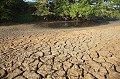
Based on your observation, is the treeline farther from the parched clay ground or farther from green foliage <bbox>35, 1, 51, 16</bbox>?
the parched clay ground

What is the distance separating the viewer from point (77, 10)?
697 inches

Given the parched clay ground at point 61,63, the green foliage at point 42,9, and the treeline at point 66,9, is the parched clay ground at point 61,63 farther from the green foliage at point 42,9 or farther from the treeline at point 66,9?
the green foliage at point 42,9

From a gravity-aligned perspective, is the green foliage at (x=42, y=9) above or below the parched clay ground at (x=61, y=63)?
above

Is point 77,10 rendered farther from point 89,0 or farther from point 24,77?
point 24,77

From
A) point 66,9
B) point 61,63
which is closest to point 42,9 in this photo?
point 66,9

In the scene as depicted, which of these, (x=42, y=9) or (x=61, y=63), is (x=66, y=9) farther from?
(x=61, y=63)

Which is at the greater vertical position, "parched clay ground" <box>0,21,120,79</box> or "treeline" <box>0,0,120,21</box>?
"treeline" <box>0,0,120,21</box>

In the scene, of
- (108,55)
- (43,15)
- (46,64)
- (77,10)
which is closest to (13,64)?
(46,64)

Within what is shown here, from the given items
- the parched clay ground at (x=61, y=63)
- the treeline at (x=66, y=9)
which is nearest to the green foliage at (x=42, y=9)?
the treeline at (x=66, y=9)

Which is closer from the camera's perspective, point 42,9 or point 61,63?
point 61,63

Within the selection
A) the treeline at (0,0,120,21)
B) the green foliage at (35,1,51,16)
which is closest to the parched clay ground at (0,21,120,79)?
the treeline at (0,0,120,21)

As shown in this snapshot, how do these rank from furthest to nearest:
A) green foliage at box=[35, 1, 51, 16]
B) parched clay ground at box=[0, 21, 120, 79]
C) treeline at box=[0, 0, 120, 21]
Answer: green foliage at box=[35, 1, 51, 16] < treeline at box=[0, 0, 120, 21] < parched clay ground at box=[0, 21, 120, 79]

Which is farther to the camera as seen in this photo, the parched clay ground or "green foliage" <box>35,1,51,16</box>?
"green foliage" <box>35,1,51,16</box>

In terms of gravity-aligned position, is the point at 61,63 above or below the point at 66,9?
below
